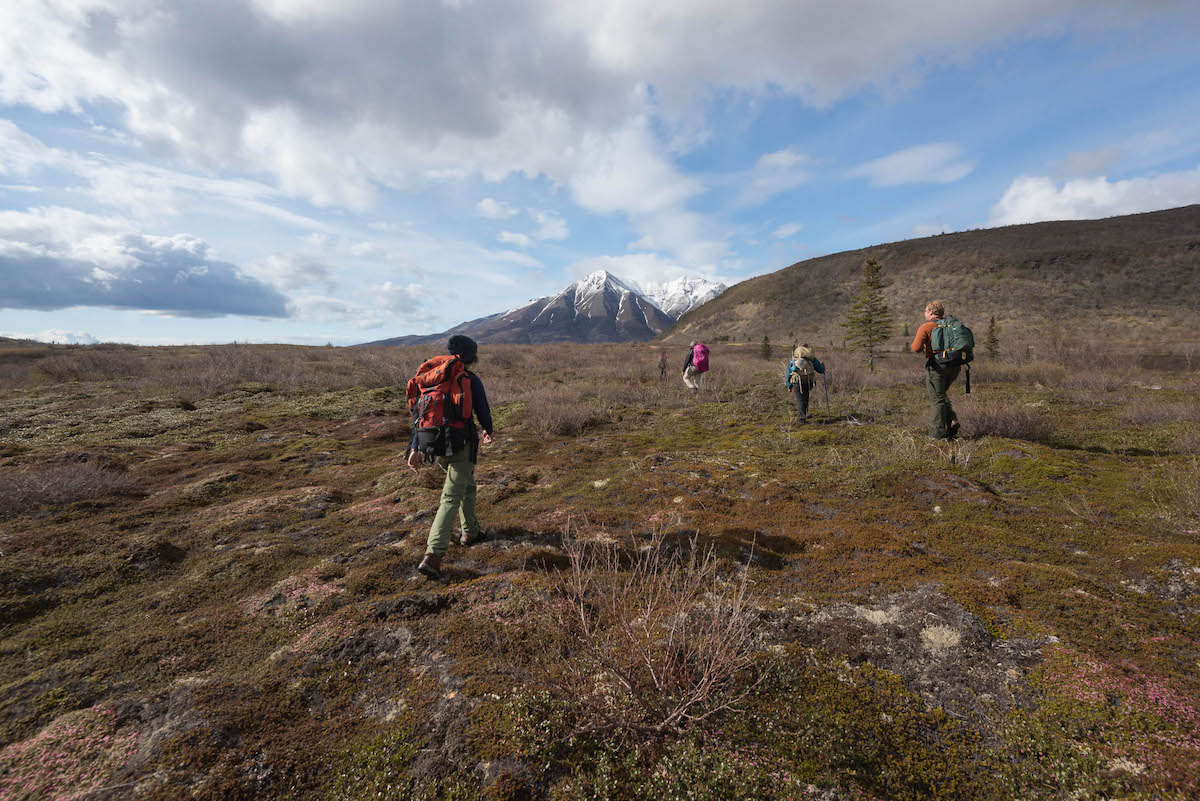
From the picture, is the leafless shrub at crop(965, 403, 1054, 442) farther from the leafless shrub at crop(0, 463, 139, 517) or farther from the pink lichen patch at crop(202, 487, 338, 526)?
the leafless shrub at crop(0, 463, 139, 517)

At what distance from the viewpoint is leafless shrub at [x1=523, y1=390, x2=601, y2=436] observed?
10.4 m

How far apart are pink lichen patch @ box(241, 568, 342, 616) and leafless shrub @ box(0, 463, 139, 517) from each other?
460 centimetres

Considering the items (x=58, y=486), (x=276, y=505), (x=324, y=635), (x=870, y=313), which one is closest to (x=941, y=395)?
(x=324, y=635)

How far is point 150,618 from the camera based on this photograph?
3.52m

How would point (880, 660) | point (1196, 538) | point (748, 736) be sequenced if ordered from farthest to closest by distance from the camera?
point (1196, 538)
point (880, 660)
point (748, 736)

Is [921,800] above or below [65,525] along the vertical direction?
below

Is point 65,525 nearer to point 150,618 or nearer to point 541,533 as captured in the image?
point 150,618

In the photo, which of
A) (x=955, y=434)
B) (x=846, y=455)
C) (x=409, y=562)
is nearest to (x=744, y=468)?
(x=846, y=455)

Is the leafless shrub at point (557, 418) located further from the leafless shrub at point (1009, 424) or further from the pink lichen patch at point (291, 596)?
the leafless shrub at point (1009, 424)

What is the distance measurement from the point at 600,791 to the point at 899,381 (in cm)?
1763

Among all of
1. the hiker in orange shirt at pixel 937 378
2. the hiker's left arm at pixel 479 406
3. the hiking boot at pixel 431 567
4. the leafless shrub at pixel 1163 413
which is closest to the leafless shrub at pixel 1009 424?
the hiker in orange shirt at pixel 937 378

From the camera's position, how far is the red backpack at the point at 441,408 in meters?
4.34

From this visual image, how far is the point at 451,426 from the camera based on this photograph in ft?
14.4

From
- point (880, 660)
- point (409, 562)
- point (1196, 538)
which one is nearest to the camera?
point (880, 660)
